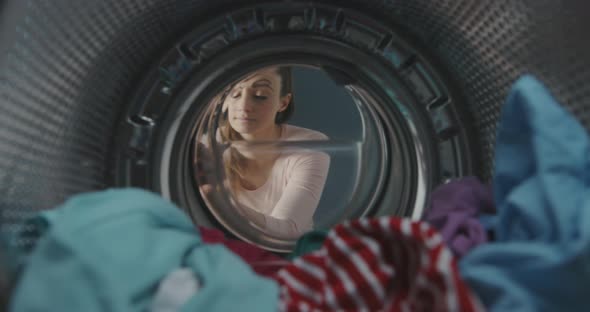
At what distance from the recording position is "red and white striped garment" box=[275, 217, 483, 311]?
0.39 meters

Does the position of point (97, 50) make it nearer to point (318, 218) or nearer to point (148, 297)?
point (148, 297)

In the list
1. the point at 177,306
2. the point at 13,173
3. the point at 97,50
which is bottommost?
the point at 177,306

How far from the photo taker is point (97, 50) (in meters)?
0.55

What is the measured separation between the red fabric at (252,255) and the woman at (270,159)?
0.59 ft

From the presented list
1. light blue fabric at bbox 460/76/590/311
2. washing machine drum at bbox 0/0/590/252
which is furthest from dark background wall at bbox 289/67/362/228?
light blue fabric at bbox 460/76/590/311

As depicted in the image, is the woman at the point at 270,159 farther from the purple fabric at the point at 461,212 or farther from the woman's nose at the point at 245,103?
the purple fabric at the point at 461,212

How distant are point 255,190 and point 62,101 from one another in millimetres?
412

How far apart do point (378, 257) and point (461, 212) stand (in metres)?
0.12

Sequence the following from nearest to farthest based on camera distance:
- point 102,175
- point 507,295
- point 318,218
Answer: point 507,295 → point 102,175 → point 318,218

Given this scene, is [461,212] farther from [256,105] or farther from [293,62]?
[256,105]

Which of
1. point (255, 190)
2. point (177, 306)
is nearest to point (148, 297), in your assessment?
point (177, 306)

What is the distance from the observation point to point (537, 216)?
0.38 metres

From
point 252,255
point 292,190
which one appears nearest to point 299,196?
point 292,190

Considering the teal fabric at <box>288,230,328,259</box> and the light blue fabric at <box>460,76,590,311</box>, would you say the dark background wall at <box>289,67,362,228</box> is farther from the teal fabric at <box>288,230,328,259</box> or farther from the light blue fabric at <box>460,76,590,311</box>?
the light blue fabric at <box>460,76,590,311</box>
